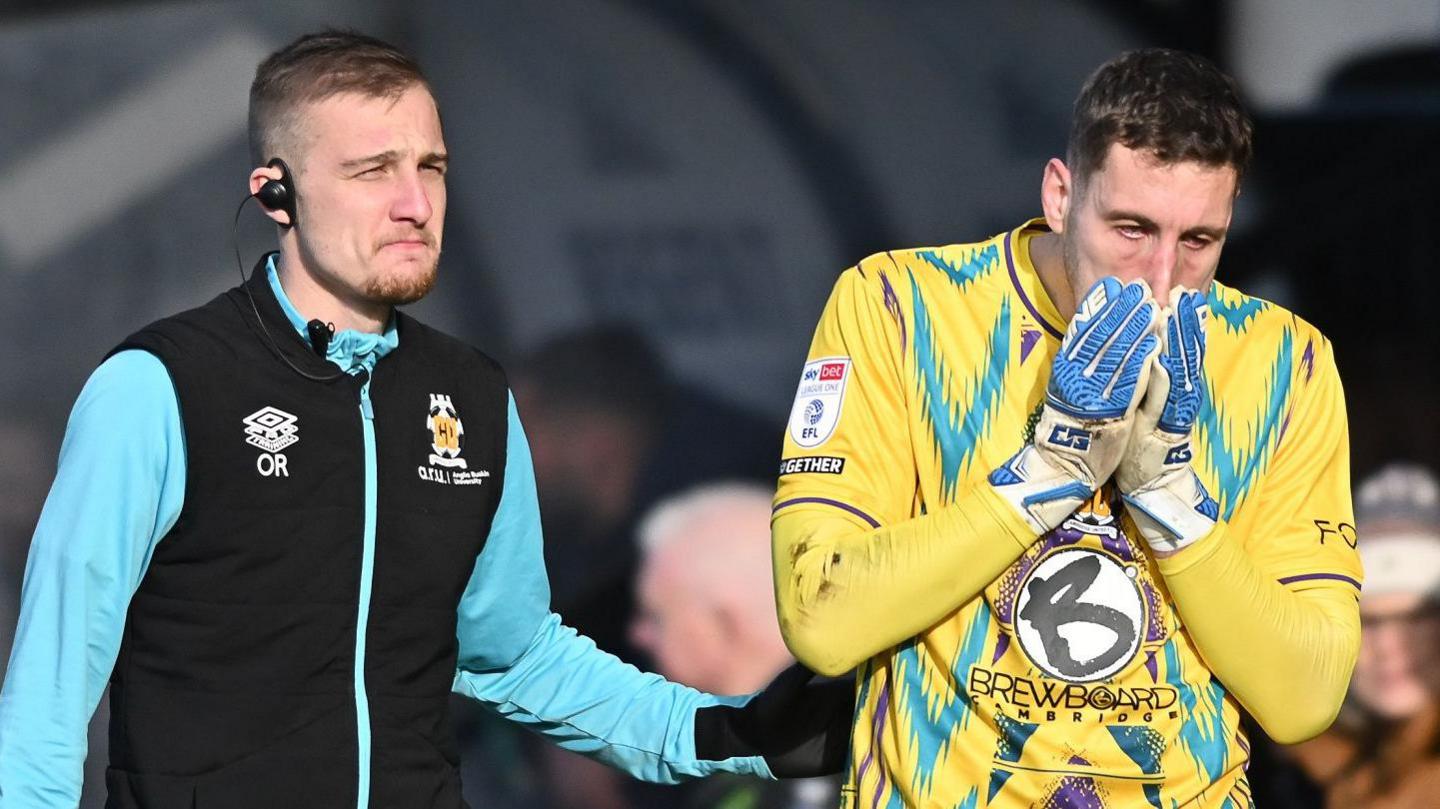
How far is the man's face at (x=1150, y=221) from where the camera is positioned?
2514 millimetres

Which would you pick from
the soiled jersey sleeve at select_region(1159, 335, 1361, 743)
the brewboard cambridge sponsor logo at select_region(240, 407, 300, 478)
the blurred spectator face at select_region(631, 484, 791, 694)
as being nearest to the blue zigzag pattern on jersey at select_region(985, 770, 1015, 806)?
the soiled jersey sleeve at select_region(1159, 335, 1361, 743)

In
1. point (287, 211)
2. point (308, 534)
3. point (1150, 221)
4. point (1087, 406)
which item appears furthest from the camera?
point (287, 211)

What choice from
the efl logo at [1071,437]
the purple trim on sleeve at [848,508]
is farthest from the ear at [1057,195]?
the purple trim on sleeve at [848,508]

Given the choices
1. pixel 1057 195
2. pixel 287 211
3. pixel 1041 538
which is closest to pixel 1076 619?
pixel 1041 538

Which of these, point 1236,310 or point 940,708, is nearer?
point 940,708

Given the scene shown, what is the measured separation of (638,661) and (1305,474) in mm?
2305

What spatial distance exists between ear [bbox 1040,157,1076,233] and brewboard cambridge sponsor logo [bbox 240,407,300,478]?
1.02 meters

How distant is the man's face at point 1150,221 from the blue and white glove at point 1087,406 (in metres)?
0.12

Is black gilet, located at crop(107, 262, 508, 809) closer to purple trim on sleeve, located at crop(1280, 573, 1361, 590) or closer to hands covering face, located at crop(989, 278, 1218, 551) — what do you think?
hands covering face, located at crop(989, 278, 1218, 551)

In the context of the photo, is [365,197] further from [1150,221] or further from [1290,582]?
[1290,582]

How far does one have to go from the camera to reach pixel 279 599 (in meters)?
2.59

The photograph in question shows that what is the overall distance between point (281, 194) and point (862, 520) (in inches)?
34.8

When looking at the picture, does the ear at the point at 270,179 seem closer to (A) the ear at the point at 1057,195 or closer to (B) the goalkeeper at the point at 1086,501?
(B) the goalkeeper at the point at 1086,501

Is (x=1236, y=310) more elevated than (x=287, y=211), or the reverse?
(x=287, y=211)
